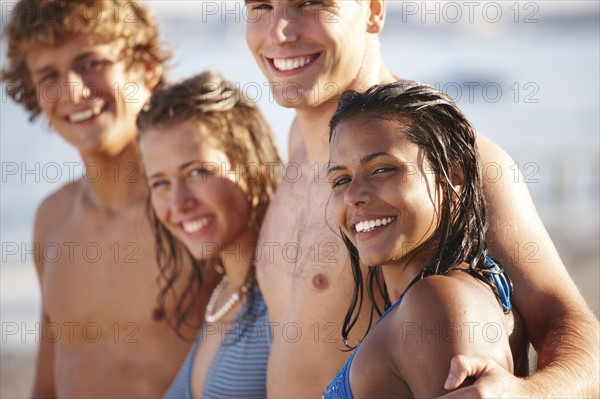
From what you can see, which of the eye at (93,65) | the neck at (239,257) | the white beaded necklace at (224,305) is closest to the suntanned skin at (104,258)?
the eye at (93,65)

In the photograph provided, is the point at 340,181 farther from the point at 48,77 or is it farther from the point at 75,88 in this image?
the point at 48,77

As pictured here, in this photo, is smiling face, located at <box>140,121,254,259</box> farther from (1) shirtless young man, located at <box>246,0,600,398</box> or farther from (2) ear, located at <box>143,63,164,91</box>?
(2) ear, located at <box>143,63,164,91</box>

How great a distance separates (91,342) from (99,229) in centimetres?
51

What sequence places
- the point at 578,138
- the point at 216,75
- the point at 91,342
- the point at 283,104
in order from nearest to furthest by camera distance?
the point at 283,104 < the point at 216,75 < the point at 91,342 < the point at 578,138

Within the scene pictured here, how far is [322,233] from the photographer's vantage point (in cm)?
293

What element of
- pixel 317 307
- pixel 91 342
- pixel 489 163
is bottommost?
pixel 91 342

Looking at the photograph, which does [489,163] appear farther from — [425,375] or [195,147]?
[195,147]

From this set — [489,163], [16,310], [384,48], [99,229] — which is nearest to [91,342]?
[99,229]

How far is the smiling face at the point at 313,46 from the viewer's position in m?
2.86

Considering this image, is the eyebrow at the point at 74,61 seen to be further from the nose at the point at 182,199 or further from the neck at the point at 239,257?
the neck at the point at 239,257

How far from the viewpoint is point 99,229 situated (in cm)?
443

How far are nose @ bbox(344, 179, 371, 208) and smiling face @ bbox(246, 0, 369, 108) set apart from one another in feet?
2.20

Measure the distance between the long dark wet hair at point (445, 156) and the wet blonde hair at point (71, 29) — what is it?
2.23 m

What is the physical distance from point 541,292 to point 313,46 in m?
0.98
